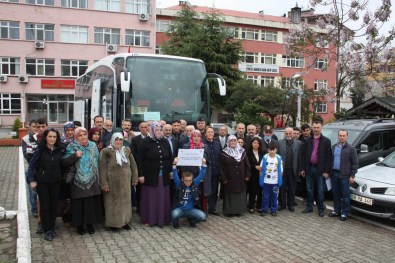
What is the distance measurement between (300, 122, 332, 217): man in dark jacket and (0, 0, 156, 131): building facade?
29.7 metres

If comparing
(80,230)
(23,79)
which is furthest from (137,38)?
(80,230)

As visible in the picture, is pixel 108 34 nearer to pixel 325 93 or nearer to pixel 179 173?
pixel 325 93

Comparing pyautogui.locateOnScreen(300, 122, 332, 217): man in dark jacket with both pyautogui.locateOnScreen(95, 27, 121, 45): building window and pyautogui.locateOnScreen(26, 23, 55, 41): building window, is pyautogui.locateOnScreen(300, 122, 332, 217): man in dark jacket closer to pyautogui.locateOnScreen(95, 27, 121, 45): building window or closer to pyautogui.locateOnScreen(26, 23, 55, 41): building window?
pyautogui.locateOnScreen(95, 27, 121, 45): building window

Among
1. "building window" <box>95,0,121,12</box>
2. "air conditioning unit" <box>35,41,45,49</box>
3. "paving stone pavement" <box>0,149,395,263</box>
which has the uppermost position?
"building window" <box>95,0,121,12</box>

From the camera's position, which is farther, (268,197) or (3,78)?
(3,78)

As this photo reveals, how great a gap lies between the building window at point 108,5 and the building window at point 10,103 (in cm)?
1144

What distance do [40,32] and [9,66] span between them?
13.8 ft

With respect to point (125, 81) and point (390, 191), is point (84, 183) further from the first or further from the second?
point (390, 191)

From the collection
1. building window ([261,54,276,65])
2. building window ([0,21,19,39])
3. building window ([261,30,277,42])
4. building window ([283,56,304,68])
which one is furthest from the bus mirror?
building window ([283,56,304,68])

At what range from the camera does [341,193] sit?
→ 7.73 m

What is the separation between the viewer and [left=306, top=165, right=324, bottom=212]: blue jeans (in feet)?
25.9

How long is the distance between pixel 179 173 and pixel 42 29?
112ft

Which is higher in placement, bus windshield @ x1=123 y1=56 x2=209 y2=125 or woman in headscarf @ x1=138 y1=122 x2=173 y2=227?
bus windshield @ x1=123 y1=56 x2=209 y2=125

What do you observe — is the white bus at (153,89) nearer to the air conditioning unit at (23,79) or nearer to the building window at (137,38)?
the air conditioning unit at (23,79)
